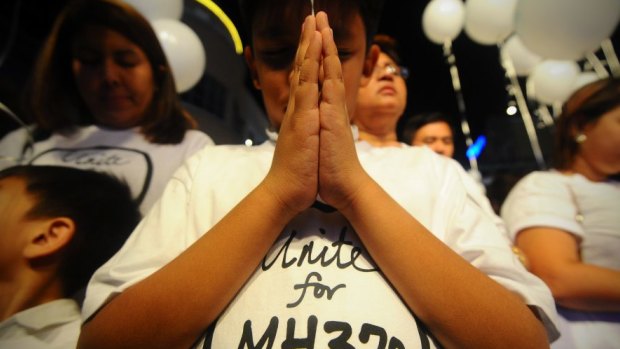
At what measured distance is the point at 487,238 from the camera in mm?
583

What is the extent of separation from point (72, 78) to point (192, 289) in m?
1.22

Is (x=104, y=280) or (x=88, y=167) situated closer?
(x=104, y=280)

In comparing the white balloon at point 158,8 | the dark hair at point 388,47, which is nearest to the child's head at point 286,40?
the dark hair at point 388,47

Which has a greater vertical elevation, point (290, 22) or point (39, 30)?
point (39, 30)

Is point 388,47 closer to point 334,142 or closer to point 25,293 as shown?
point 334,142

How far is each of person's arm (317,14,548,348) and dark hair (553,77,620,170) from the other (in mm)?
915

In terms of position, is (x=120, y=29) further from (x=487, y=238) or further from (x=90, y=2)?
(x=487, y=238)

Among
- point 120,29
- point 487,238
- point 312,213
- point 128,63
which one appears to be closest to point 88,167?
point 128,63

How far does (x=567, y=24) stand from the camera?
1.46 meters

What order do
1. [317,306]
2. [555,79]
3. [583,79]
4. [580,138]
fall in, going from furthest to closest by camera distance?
1. [583,79]
2. [555,79]
3. [580,138]
4. [317,306]

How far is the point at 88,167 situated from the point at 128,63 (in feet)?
1.28

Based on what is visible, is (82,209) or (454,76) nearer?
(82,209)

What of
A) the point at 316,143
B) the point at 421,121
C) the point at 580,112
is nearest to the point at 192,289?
the point at 316,143

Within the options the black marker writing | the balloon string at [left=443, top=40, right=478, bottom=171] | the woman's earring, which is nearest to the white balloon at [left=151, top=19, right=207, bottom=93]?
the black marker writing
